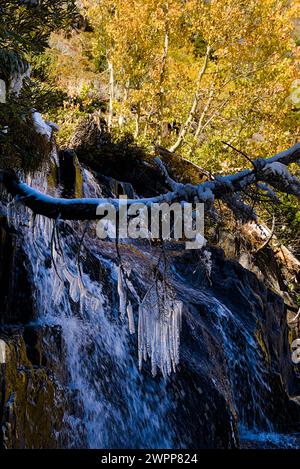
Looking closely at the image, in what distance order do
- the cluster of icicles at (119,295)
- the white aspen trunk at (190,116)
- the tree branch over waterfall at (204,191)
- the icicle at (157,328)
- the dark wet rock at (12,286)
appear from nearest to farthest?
1. the tree branch over waterfall at (204,191)
2. the cluster of icicles at (119,295)
3. the icicle at (157,328)
4. the dark wet rock at (12,286)
5. the white aspen trunk at (190,116)

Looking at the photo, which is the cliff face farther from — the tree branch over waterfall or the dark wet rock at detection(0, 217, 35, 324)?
the tree branch over waterfall

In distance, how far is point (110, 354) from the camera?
6688 millimetres

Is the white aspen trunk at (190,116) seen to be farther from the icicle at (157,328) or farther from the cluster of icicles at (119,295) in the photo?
the icicle at (157,328)

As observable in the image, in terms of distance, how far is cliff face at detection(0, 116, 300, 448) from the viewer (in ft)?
16.9

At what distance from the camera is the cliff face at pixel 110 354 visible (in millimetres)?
5137

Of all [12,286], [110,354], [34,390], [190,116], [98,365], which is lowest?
[34,390]

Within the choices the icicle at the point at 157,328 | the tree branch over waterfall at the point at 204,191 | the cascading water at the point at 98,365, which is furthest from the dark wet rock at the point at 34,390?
the tree branch over waterfall at the point at 204,191

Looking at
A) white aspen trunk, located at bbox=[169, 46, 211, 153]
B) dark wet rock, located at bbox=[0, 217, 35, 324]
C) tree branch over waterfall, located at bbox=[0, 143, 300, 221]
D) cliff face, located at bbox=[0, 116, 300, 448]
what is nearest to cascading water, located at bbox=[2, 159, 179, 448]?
cliff face, located at bbox=[0, 116, 300, 448]

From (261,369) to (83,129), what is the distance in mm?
7446

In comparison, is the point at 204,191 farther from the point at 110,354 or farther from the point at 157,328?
the point at 110,354

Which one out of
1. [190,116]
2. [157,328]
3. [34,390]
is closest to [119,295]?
[157,328]

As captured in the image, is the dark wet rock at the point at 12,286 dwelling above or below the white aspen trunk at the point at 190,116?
below

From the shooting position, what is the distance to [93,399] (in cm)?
608

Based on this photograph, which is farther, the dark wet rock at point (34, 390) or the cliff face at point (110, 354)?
the cliff face at point (110, 354)
